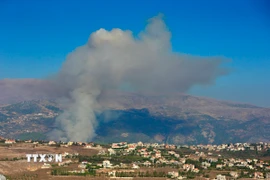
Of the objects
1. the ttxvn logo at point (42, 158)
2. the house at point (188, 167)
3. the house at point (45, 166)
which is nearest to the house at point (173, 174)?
the house at point (188, 167)

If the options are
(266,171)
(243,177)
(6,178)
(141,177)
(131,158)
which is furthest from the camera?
(131,158)

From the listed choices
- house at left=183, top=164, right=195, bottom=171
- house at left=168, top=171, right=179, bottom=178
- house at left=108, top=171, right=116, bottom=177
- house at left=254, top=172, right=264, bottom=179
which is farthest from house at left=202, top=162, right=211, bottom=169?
house at left=108, top=171, right=116, bottom=177

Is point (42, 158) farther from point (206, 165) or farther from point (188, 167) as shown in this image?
point (206, 165)

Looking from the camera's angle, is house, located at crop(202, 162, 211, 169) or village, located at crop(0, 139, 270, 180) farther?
house, located at crop(202, 162, 211, 169)

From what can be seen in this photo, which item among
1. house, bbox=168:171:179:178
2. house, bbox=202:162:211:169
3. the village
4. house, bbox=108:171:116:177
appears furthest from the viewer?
house, bbox=202:162:211:169

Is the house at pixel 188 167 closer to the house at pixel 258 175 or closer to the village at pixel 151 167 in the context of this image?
the village at pixel 151 167

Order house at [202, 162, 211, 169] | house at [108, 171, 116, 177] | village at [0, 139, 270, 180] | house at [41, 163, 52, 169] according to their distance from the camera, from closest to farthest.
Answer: house at [108, 171, 116, 177] → village at [0, 139, 270, 180] → house at [41, 163, 52, 169] → house at [202, 162, 211, 169]

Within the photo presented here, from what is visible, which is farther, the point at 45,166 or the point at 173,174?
the point at 45,166

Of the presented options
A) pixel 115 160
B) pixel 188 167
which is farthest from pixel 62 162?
pixel 188 167

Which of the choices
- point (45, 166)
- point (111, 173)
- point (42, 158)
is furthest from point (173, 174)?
point (42, 158)

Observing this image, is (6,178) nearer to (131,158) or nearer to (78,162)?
(78,162)

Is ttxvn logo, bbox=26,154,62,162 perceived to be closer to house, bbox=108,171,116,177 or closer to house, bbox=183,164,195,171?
house, bbox=108,171,116,177

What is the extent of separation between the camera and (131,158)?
157125mm

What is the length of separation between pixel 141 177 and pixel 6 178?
113 feet
